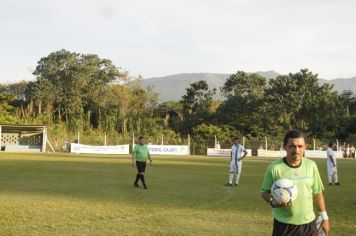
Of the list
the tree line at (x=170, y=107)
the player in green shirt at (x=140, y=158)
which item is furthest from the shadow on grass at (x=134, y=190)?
the tree line at (x=170, y=107)

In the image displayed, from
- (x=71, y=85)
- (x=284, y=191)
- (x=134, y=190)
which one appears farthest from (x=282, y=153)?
(x=284, y=191)

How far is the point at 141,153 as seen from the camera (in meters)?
17.6

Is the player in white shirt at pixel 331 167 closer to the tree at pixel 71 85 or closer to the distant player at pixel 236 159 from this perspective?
the distant player at pixel 236 159

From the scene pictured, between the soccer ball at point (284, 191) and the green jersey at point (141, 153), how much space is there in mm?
12557

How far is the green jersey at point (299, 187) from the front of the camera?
17.2 feet

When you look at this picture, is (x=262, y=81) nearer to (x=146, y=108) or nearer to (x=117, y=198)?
(x=146, y=108)

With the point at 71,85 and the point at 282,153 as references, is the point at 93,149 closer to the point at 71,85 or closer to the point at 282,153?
the point at 282,153

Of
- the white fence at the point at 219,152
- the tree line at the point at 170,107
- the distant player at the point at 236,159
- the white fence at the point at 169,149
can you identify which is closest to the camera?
the distant player at the point at 236,159

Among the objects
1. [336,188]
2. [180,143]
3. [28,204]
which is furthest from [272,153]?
[28,204]

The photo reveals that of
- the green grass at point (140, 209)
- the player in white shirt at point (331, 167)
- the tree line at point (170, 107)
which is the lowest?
the green grass at point (140, 209)

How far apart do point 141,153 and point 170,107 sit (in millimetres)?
68677

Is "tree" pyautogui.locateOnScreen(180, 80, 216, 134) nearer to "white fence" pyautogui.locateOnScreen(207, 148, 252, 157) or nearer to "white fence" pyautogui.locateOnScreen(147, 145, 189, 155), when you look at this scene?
"white fence" pyautogui.locateOnScreen(147, 145, 189, 155)

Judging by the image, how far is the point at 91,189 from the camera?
16828mm

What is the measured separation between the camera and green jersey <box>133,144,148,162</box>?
57.6 feet
